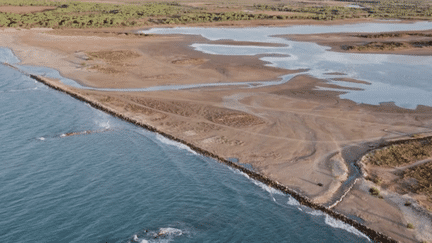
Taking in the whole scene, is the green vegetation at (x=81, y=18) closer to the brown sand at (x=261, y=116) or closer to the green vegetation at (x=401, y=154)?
the brown sand at (x=261, y=116)

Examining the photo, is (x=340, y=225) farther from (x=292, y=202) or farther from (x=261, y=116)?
(x=261, y=116)

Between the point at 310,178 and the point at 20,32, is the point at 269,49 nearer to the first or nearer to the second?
the point at 310,178

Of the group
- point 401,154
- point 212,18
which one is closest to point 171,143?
point 401,154

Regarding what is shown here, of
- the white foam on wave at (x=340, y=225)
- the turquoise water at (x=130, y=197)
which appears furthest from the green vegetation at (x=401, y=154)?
the turquoise water at (x=130, y=197)

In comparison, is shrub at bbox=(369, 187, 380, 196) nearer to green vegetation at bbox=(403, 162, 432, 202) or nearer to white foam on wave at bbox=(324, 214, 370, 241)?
green vegetation at bbox=(403, 162, 432, 202)

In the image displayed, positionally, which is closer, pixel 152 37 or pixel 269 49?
pixel 269 49

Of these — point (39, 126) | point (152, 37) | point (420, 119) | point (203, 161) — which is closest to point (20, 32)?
point (152, 37)
